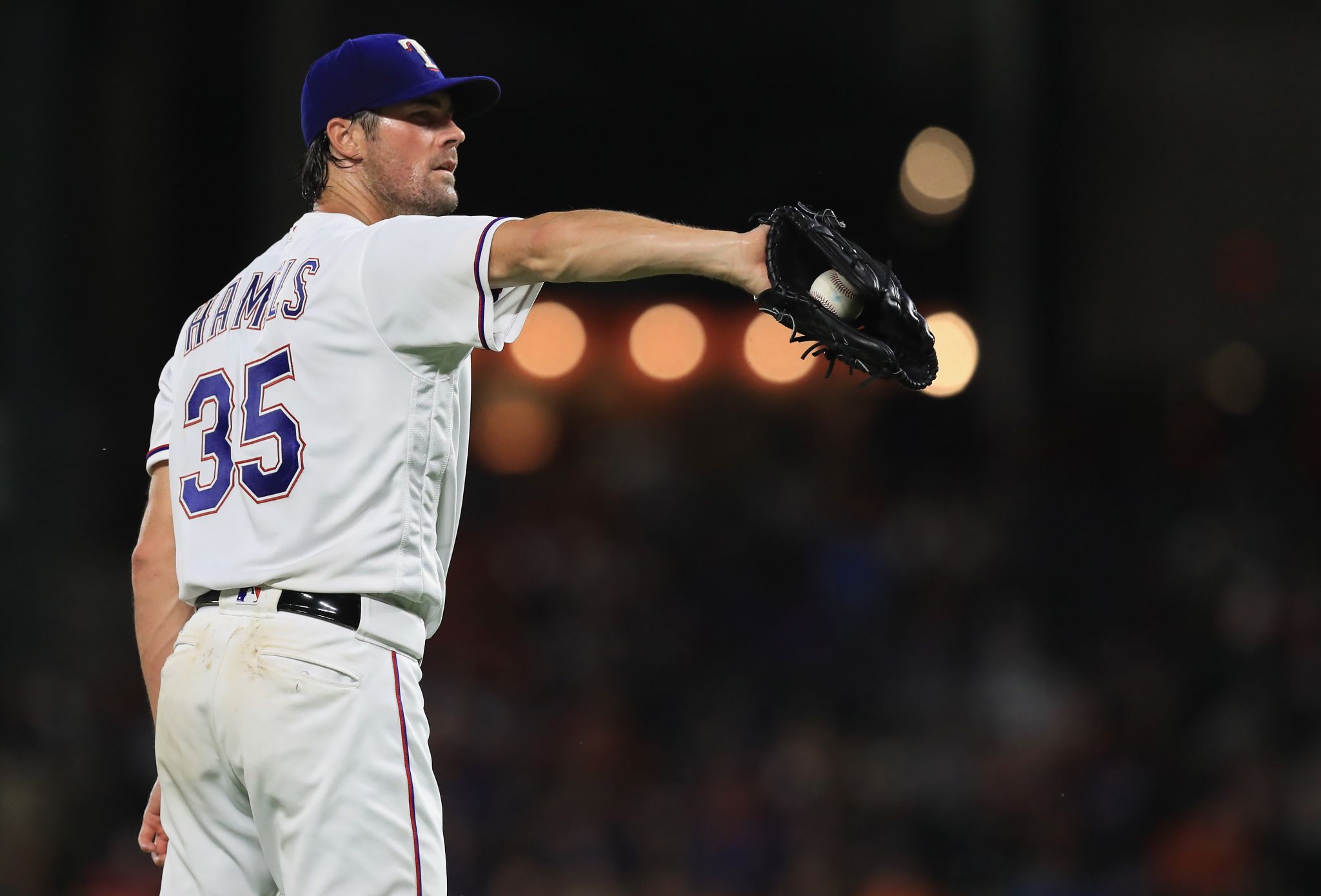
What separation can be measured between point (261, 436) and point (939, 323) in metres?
8.82

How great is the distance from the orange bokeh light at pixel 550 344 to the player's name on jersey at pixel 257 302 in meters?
8.85

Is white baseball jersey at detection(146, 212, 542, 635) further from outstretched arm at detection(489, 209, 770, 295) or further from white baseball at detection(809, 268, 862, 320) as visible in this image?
white baseball at detection(809, 268, 862, 320)

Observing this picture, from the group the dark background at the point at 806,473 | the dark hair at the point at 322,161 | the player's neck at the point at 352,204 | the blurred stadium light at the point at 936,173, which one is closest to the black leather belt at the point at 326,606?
the player's neck at the point at 352,204

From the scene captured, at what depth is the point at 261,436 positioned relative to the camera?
256 cm

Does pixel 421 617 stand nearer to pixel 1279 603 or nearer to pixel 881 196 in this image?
pixel 1279 603

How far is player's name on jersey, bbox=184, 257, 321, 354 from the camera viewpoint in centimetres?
258

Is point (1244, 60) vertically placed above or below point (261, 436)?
above

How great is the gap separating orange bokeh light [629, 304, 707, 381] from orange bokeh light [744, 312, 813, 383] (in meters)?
0.69

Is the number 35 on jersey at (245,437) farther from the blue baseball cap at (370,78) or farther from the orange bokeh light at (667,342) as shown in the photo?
the orange bokeh light at (667,342)

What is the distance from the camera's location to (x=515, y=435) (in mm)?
11461

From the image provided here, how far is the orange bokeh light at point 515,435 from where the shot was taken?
1116cm

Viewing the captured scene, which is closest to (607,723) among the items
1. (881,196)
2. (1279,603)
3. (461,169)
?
(1279,603)

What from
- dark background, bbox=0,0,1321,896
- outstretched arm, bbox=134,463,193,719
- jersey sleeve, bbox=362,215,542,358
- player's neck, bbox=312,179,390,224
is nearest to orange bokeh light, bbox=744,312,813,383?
dark background, bbox=0,0,1321,896

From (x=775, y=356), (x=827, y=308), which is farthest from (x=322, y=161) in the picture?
(x=775, y=356)
